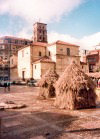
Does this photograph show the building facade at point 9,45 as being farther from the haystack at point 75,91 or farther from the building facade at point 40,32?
the haystack at point 75,91

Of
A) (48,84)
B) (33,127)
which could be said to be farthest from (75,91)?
(48,84)

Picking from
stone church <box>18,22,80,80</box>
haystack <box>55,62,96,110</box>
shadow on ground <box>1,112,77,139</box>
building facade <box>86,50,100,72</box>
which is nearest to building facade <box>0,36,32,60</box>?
stone church <box>18,22,80,80</box>

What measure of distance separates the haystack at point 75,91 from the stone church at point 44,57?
2911 cm

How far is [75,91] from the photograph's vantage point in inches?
366

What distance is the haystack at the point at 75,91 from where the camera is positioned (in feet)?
30.4

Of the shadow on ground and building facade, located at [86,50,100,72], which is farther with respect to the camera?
building facade, located at [86,50,100,72]

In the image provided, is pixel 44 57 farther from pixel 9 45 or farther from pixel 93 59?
pixel 9 45

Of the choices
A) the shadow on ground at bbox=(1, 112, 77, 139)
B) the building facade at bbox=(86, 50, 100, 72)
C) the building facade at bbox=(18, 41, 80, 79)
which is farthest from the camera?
the building facade at bbox=(86, 50, 100, 72)

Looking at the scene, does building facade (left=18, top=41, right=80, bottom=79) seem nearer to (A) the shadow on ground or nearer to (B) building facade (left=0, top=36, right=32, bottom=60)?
(B) building facade (left=0, top=36, right=32, bottom=60)

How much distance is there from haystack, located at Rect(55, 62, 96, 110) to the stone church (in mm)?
29106

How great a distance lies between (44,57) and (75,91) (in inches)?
1427

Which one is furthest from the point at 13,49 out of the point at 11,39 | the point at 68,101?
the point at 68,101

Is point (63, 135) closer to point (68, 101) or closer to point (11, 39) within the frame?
point (68, 101)

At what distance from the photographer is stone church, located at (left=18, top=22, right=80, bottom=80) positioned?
133ft
